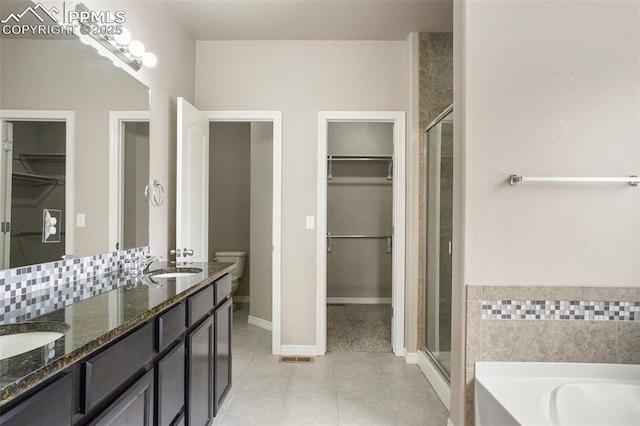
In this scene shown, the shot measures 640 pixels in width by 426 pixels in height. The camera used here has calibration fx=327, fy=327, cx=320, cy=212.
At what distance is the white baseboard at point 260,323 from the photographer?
358 cm

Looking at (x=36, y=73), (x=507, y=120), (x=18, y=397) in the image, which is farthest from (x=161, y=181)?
(x=507, y=120)

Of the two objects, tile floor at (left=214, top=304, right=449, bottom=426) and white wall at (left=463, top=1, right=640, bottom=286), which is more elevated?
white wall at (left=463, top=1, right=640, bottom=286)

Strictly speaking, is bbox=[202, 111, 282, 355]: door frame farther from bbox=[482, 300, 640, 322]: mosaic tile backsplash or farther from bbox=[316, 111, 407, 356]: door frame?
bbox=[482, 300, 640, 322]: mosaic tile backsplash

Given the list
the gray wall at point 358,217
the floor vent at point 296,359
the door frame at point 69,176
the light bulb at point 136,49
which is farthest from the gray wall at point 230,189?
the door frame at point 69,176

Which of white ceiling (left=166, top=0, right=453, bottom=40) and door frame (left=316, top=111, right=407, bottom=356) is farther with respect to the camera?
door frame (left=316, top=111, right=407, bottom=356)

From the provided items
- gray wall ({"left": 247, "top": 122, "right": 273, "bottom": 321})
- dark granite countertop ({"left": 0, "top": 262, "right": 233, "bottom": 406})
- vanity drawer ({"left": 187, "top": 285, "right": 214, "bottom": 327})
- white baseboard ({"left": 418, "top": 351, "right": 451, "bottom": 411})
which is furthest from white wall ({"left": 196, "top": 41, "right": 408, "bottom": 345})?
dark granite countertop ({"left": 0, "top": 262, "right": 233, "bottom": 406})

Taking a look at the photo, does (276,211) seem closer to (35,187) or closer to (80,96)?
(80,96)

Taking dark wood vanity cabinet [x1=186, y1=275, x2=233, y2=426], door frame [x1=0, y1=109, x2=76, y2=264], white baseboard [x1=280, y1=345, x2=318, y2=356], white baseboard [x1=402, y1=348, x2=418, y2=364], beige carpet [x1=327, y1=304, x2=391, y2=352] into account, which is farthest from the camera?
beige carpet [x1=327, y1=304, x2=391, y2=352]

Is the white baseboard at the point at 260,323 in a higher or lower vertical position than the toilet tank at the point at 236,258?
lower

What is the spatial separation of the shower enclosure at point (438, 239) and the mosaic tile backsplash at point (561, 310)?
573mm

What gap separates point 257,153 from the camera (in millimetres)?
3678

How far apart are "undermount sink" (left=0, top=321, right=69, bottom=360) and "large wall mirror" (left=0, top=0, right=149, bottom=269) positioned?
1.22 ft

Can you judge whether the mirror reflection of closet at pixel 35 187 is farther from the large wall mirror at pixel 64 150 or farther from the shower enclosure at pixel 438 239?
the shower enclosure at pixel 438 239

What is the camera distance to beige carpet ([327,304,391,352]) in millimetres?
3152
